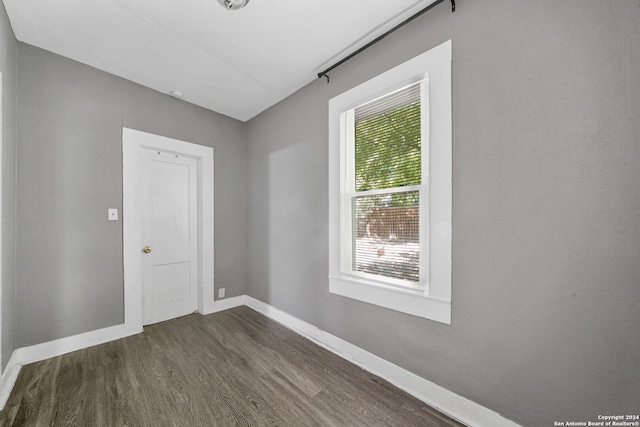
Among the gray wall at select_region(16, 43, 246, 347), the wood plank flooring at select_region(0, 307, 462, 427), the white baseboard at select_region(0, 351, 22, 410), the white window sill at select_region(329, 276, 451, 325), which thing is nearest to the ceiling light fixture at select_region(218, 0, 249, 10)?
the gray wall at select_region(16, 43, 246, 347)

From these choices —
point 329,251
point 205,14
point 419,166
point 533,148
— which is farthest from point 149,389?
point 533,148

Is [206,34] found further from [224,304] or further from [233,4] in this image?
[224,304]

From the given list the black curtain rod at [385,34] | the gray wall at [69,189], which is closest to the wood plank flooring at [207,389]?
the gray wall at [69,189]

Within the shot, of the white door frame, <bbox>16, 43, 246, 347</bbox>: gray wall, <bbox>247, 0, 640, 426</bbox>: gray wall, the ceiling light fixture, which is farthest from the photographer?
the white door frame

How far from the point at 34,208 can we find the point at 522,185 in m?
3.66

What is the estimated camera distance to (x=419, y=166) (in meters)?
1.81

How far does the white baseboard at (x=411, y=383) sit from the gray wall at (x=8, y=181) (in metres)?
2.29

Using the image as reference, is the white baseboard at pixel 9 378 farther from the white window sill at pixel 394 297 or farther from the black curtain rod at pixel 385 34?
the black curtain rod at pixel 385 34

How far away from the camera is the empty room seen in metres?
1.20

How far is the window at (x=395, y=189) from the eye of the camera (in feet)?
5.39

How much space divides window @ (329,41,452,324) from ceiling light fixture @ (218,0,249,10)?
3.28ft

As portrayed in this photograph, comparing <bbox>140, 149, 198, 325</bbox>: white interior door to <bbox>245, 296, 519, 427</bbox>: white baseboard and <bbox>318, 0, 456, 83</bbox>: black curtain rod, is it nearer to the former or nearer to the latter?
<bbox>245, 296, 519, 427</bbox>: white baseboard

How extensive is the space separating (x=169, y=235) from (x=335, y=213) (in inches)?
84.7

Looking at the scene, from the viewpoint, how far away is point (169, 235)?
305 centimetres
